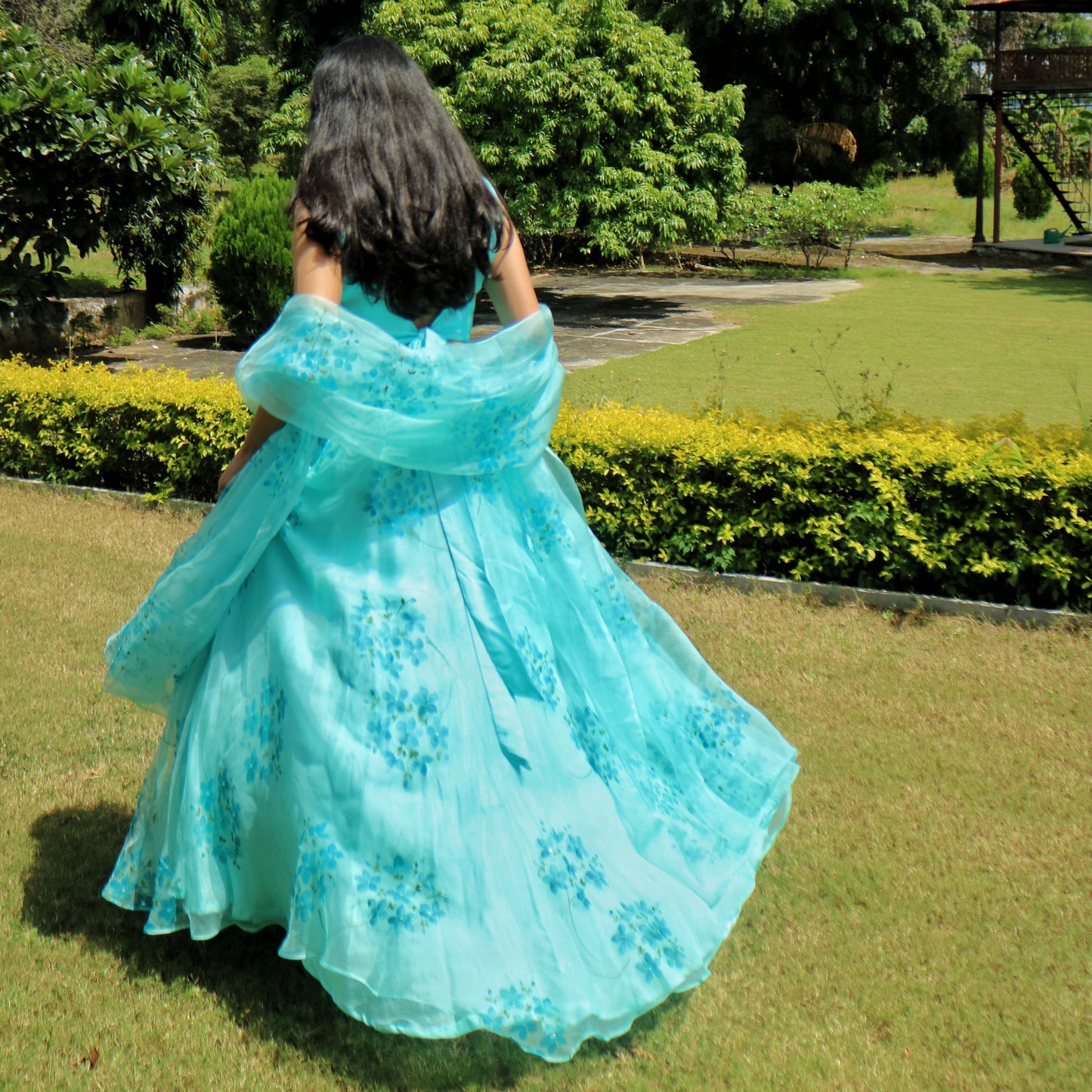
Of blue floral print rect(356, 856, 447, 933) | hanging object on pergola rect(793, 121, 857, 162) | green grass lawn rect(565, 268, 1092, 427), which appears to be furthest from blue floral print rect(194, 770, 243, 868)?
hanging object on pergola rect(793, 121, 857, 162)

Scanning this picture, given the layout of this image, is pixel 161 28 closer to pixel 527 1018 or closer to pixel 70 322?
pixel 70 322

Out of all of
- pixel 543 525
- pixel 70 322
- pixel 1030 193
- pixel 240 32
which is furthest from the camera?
pixel 240 32

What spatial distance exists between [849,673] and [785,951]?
1.88 metres

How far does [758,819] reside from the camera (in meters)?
3.11

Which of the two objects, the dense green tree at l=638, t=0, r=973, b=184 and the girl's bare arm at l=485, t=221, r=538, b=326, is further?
the dense green tree at l=638, t=0, r=973, b=184

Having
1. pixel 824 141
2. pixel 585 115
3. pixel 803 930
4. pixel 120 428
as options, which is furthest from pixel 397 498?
pixel 824 141

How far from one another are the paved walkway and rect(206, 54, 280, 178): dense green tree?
16.6m

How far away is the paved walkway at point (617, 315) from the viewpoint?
12.3 m

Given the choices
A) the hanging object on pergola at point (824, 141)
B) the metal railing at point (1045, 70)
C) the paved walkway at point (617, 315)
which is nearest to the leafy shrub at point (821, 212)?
the paved walkway at point (617, 315)

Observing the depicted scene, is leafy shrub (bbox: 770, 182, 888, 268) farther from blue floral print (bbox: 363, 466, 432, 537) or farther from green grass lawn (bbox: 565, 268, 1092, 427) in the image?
blue floral print (bbox: 363, 466, 432, 537)

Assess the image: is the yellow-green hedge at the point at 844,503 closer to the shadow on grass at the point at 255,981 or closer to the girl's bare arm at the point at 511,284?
the girl's bare arm at the point at 511,284

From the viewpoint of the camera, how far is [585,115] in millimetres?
13875

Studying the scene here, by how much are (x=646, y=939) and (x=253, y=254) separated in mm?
11187

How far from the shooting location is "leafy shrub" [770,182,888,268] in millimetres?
20609
